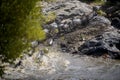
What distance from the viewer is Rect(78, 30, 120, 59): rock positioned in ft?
95.8

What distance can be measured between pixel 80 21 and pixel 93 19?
5.04 feet

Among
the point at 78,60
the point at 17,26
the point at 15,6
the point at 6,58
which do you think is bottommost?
the point at 78,60

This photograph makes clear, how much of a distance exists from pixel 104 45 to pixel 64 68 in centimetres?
583

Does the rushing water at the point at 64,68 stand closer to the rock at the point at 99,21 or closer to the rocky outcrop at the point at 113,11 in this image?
the rock at the point at 99,21

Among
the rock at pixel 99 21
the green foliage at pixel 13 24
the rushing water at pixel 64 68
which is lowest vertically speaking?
the rushing water at pixel 64 68

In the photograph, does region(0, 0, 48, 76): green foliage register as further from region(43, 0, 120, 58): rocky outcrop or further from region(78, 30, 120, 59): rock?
region(43, 0, 120, 58): rocky outcrop

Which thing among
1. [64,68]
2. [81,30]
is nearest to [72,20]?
[81,30]

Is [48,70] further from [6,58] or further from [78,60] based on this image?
[6,58]

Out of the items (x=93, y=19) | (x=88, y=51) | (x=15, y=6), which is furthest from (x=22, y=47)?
(x=93, y=19)

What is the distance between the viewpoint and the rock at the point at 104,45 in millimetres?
29206

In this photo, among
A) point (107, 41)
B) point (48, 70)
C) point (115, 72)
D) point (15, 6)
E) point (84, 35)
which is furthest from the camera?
point (84, 35)

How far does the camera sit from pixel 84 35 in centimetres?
3362

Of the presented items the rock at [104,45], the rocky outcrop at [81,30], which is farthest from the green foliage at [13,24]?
the rocky outcrop at [81,30]

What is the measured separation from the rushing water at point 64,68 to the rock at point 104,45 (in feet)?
3.22
